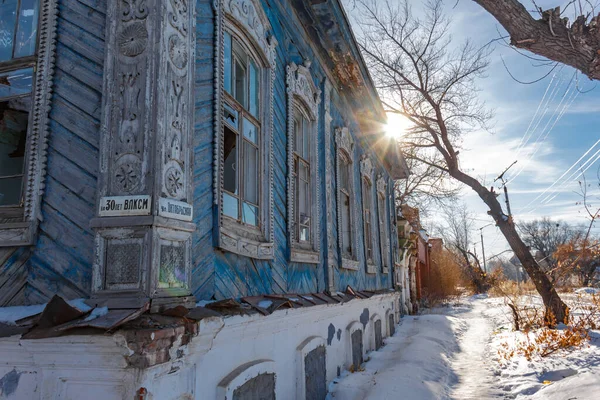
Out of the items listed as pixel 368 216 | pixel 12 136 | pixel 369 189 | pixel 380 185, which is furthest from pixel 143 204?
pixel 380 185

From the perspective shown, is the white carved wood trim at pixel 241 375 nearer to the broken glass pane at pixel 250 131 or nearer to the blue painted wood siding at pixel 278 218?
the blue painted wood siding at pixel 278 218

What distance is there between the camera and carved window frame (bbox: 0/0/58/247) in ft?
9.02

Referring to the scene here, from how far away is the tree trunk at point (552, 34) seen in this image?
4016mm

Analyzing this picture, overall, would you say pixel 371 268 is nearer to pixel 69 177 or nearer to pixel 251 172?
pixel 251 172

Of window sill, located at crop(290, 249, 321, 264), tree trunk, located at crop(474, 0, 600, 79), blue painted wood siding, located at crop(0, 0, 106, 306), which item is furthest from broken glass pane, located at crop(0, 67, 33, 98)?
tree trunk, located at crop(474, 0, 600, 79)

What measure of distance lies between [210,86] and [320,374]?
11.9 feet

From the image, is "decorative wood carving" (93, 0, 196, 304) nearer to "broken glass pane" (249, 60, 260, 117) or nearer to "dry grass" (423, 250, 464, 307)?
"broken glass pane" (249, 60, 260, 117)

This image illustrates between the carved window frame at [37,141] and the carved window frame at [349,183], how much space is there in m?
4.91

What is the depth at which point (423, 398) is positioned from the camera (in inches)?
211

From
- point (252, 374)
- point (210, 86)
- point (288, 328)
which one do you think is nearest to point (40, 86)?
point (210, 86)

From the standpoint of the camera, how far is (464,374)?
24.1 feet

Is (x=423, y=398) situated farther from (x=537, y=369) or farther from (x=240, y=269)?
(x=240, y=269)

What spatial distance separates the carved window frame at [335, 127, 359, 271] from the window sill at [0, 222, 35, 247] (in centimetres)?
494

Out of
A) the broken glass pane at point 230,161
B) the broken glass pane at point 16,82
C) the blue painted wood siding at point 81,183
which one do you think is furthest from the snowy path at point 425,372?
the broken glass pane at point 16,82
